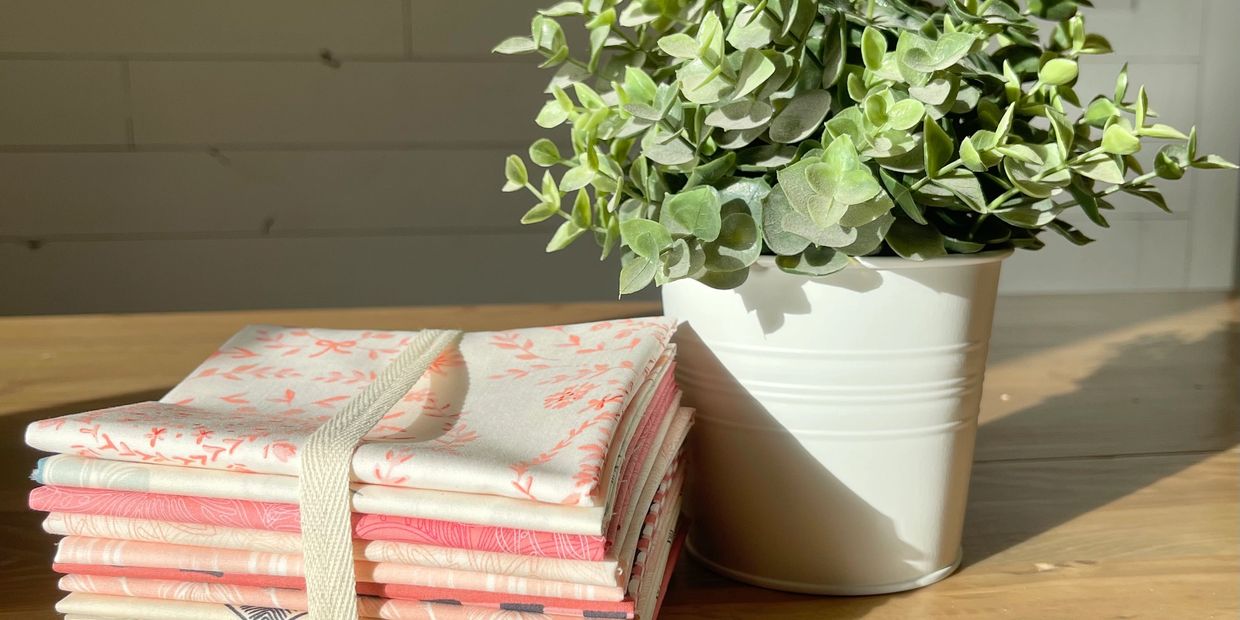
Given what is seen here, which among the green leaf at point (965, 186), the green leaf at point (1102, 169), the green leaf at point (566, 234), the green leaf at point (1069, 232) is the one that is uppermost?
the green leaf at point (1102, 169)

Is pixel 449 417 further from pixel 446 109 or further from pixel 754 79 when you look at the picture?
pixel 446 109

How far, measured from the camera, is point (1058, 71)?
0.46m

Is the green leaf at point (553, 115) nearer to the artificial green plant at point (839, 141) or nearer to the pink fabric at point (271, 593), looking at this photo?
the artificial green plant at point (839, 141)

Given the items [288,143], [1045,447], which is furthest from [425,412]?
[288,143]

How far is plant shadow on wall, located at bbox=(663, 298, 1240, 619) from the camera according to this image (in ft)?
1.69

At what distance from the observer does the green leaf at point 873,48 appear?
0.43 metres

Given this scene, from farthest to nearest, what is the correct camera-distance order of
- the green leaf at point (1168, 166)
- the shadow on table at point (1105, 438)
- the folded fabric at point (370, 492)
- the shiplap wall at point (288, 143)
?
the shiplap wall at point (288, 143), the shadow on table at point (1105, 438), the green leaf at point (1168, 166), the folded fabric at point (370, 492)

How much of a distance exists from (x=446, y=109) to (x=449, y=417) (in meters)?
1.76

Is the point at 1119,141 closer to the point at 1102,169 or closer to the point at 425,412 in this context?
the point at 1102,169

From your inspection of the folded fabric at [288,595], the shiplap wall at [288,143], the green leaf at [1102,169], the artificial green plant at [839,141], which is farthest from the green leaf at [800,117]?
the shiplap wall at [288,143]

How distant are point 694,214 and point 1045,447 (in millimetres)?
421

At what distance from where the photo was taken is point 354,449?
1.35ft

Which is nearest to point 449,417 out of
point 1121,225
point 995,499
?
point 995,499

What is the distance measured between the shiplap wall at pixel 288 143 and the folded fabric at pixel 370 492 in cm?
177
